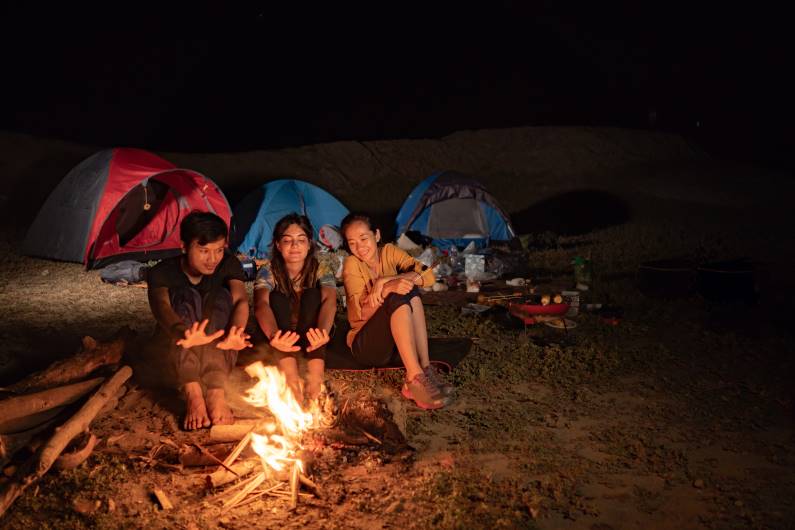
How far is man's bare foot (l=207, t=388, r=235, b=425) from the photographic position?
4156mm

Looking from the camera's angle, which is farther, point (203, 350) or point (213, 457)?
point (203, 350)

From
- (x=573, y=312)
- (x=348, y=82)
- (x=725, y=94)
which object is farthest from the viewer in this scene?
(x=348, y=82)

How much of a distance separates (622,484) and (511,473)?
0.62m

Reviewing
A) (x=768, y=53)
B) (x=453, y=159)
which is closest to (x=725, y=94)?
(x=768, y=53)

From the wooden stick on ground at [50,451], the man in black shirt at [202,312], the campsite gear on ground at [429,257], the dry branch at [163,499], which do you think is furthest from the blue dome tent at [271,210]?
the dry branch at [163,499]

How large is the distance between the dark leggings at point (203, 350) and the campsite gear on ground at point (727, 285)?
5485 millimetres

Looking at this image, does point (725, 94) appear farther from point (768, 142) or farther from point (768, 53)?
point (768, 142)

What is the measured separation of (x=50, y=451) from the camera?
3.42 metres

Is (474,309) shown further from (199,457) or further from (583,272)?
(199,457)

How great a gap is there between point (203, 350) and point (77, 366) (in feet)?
4.10

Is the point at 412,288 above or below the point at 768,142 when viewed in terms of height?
below

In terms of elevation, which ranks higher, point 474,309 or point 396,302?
point 396,302

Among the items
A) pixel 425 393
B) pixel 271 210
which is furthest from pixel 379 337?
pixel 271 210

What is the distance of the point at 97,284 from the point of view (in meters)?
9.02
